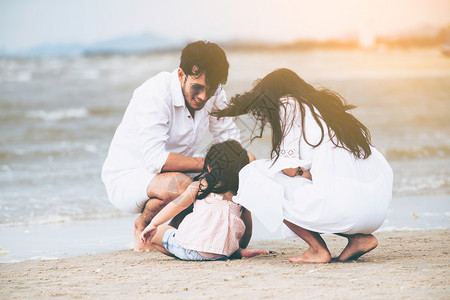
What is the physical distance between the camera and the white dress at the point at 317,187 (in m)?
2.87

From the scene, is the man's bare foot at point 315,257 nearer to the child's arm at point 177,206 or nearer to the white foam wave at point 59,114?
the child's arm at point 177,206

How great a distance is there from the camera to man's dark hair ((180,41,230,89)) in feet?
11.3

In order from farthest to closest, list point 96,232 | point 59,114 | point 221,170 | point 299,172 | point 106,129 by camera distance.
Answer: point 59,114, point 106,129, point 96,232, point 221,170, point 299,172

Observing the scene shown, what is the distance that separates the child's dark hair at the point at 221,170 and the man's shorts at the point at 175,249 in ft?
1.00

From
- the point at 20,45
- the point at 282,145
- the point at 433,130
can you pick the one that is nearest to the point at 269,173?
the point at 282,145

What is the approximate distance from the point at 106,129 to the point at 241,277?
401 inches

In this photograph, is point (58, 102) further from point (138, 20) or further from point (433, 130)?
point (433, 130)

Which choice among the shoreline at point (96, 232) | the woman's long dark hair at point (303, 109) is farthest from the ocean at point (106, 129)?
the woman's long dark hair at point (303, 109)

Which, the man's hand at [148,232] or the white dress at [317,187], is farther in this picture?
the man's hand at [148,232]

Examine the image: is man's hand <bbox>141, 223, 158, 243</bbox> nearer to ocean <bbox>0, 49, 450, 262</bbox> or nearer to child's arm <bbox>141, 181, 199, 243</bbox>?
child's arm <bbox>141, 181, 199, 243</bbox>

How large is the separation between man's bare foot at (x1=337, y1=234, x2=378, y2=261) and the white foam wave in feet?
39.0

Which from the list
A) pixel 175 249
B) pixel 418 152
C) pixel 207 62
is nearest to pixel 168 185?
pixel 175 249

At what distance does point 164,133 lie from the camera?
361cm

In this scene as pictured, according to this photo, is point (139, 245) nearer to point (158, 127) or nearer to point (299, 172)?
point (158, 127)
